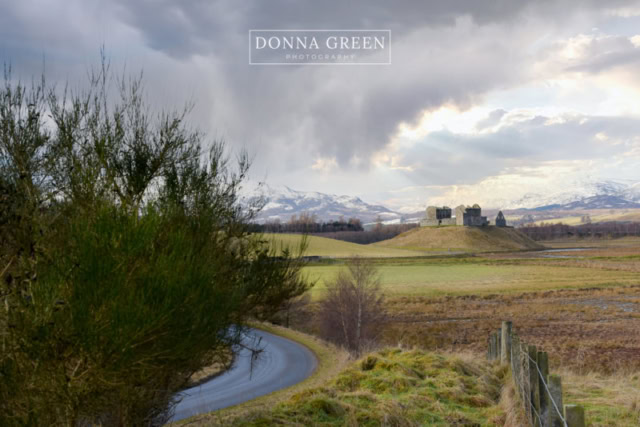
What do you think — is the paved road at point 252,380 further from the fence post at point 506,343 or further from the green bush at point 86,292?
the green bush at point 86,292

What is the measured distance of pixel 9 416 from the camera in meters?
5.67

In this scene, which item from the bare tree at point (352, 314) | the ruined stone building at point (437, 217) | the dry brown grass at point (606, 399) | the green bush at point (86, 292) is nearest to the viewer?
the green bush at point (86, 292)

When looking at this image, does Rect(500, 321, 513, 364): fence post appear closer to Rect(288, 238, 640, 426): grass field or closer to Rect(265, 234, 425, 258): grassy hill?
Rect(288, 238, 640, 426): grass field

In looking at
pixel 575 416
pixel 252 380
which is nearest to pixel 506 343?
pixel 575 416

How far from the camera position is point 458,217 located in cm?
16600

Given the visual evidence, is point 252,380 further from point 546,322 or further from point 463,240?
point 463,240

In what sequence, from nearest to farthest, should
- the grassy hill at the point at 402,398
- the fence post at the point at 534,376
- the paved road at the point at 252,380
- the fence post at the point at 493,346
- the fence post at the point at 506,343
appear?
the fence post at the point at 534,376 → the grassy hill at the point at 402,398 → the fence post at the point at 506,343 → the fence post at the point at 493,346 → the paved road at the point at 252,380

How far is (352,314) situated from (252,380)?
42.7 ft

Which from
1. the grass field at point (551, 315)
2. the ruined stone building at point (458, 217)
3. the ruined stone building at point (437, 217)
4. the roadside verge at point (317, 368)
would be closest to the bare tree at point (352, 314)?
the grass field at point (551, 315)

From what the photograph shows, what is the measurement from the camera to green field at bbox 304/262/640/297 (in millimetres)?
63019

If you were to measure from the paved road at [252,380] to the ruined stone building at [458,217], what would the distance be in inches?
5329

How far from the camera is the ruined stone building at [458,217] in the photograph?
164250 millimetres

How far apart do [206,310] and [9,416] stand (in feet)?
8.53

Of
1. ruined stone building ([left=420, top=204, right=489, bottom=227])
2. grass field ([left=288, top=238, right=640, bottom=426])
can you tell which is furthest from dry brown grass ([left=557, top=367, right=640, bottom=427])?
ruined stone building ([left=420, top=204, right=489, bottom=227])
